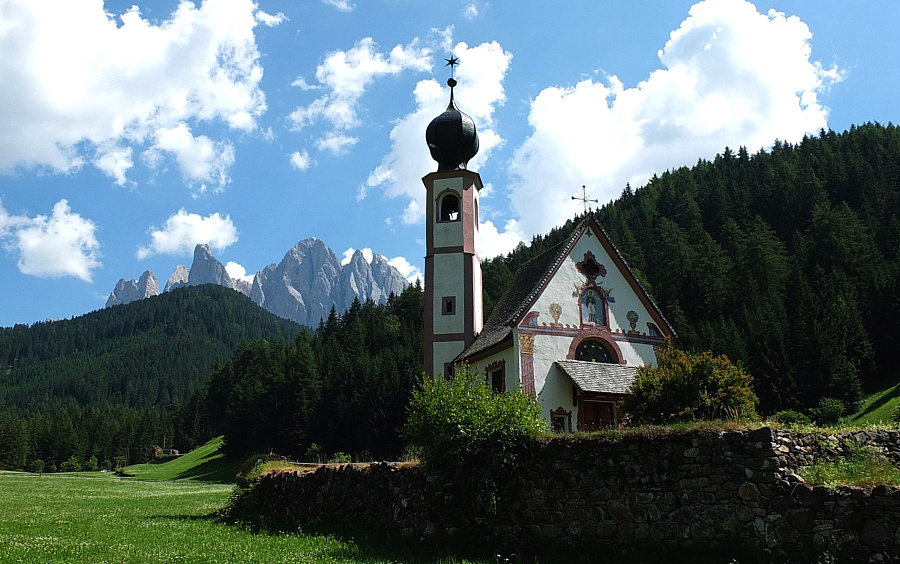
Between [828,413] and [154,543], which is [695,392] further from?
[828,413]

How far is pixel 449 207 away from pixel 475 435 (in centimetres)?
A: 2579

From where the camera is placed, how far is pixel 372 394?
75750 mm

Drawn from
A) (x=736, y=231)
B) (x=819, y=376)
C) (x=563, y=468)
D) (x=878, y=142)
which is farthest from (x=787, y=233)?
(x=563, y=468)

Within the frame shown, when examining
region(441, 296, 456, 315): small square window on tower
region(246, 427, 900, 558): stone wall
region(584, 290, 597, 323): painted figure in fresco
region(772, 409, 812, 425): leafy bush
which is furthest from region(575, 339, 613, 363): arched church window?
region(246, 427, 900, 558): stone wall

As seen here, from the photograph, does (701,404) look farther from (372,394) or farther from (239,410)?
(239,410)

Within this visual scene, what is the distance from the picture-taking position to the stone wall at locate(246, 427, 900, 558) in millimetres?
9719

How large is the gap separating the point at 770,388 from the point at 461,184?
3201 cm

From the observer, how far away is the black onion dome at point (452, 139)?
128 feet

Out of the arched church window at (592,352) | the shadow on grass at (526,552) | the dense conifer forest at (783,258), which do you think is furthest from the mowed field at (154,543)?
the dense conifer forest at (783,258)

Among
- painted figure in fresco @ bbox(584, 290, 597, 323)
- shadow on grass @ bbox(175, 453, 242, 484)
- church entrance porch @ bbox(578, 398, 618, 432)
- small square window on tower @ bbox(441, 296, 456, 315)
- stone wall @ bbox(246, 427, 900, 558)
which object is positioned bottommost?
shadow on grass @ bbox(175, 453, 242, 484)

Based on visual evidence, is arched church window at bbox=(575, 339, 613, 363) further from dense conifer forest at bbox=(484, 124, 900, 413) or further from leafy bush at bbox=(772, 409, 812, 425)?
dense conifer forest at bbox=(484, 124, 900, 413)

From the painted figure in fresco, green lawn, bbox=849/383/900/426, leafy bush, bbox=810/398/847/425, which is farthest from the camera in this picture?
green lawn, bbox=849/383/900/426

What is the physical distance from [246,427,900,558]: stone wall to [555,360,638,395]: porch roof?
43.9ft

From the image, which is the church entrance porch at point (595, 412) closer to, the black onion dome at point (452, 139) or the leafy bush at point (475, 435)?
the leafy bush at point (475, 435)
